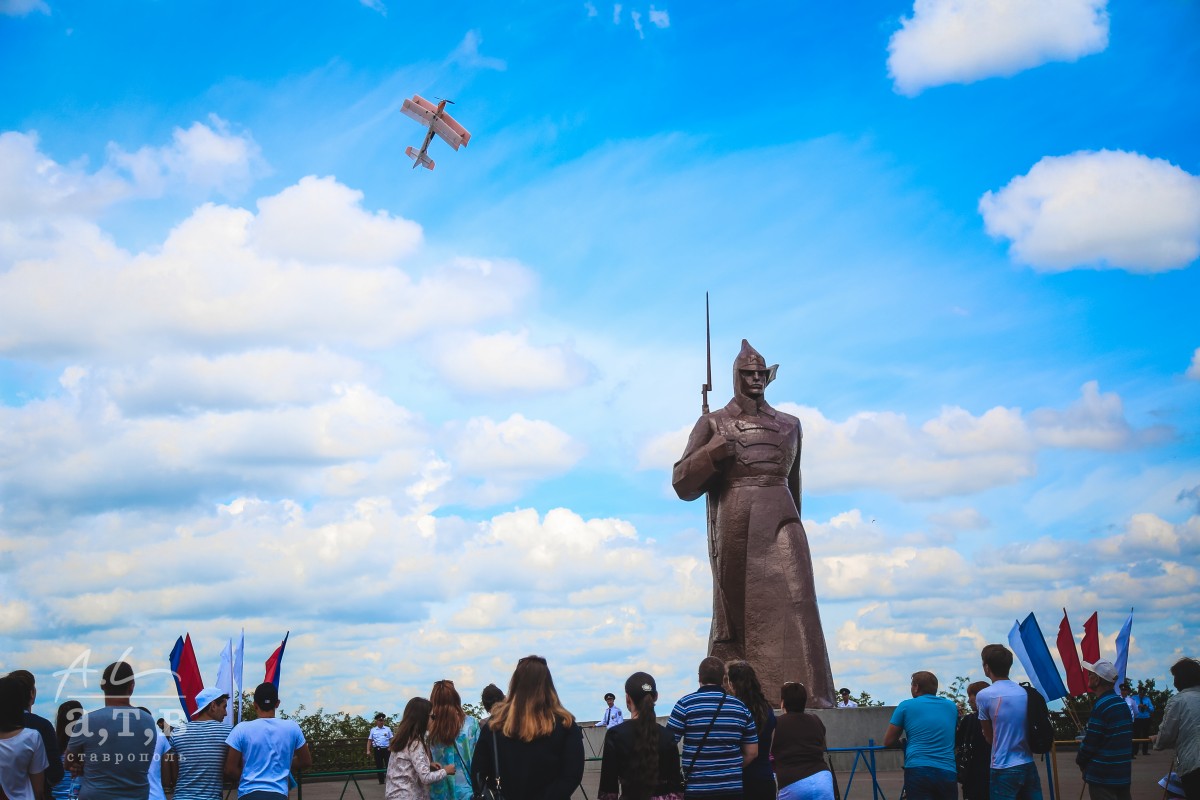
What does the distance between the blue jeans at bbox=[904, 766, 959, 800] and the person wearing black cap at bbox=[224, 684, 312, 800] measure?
14.0 feet

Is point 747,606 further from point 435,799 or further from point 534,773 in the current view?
point 534,773

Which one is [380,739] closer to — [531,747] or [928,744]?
[928,744]

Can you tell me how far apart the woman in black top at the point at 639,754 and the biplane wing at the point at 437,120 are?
77.7 feet

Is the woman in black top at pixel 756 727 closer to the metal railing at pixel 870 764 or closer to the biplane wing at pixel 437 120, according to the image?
the metal railing at pixel 870 764

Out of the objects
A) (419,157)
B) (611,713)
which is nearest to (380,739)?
(611,713)

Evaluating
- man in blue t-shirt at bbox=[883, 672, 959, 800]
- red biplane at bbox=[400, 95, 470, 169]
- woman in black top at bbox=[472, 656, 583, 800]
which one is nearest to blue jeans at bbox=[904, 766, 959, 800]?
man in blue t-shirt at bbox=[883, 672, 959, 800]

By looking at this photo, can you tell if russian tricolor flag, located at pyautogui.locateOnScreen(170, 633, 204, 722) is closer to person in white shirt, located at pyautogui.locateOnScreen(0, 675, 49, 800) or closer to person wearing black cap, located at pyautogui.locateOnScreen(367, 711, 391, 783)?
Result: person wearing black cap, located at pyautogui.locateOnScreen(367, 711, 391, 783)

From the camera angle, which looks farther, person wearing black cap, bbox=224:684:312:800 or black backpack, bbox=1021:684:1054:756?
black backpack, bbox=1021:684:1054:756

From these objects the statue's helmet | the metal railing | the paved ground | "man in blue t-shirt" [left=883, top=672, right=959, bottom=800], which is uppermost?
the statue's helmet

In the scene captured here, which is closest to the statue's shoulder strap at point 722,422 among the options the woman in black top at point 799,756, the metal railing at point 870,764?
the metal railing at point 870,764

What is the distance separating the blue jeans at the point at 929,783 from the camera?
7.93 meters

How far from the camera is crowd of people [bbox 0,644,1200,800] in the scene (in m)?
5.97

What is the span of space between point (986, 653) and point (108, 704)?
5720mm

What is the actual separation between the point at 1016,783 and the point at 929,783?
0.60 m
